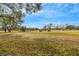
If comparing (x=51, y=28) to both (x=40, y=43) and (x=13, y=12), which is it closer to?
(x=40, y=43)

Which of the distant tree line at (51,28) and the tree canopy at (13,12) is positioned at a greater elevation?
the tree canopy at (13,12)

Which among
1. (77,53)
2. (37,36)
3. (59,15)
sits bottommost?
(77,53)

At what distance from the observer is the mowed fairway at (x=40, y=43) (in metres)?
3.06

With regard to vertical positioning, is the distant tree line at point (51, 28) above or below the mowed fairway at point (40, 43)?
above

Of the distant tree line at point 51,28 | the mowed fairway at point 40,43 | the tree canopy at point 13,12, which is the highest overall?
the tree canopy at point 13,12

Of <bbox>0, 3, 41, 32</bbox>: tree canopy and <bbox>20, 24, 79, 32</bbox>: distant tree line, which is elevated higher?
<bbox>0, 3, 41, 32</bbox>: tree canopy

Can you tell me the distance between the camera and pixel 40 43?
10.2 ft

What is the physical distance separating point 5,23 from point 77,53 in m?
0.93

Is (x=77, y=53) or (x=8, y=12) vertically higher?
(x=8, y=12)

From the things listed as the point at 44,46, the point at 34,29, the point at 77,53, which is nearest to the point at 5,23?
the point at 34,29

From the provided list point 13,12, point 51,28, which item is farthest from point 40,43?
point 13,12

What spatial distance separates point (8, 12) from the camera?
123 inches

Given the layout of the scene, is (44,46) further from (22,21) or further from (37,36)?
(22,21)

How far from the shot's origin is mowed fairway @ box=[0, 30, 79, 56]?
306cm
